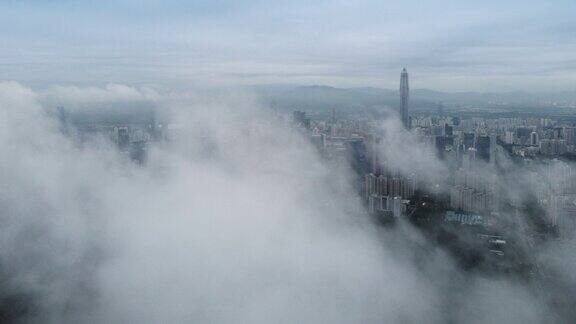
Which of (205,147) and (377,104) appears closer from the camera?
(205,147)

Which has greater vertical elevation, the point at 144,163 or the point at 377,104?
the point at 377,104

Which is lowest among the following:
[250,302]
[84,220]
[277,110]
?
[250,302]

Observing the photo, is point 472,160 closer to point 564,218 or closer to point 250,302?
point 564,218

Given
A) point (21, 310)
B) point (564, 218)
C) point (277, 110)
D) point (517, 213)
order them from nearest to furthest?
point (21, 310) < point (564, 218) < point (517, 213) < point (277, 110)

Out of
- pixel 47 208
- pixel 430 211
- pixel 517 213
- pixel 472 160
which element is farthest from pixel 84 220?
pixel 472 160

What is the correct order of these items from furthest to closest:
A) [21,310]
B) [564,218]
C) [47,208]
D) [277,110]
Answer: [277,110] < [564,218] < [47,208] < [21,310]

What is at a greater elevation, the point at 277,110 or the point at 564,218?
the point at 277,110

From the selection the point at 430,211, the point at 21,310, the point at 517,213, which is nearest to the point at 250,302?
the point at 21,310

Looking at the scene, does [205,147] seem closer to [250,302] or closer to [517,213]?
[250,302]

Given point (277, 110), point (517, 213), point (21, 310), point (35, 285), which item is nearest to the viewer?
point (21, 310)
